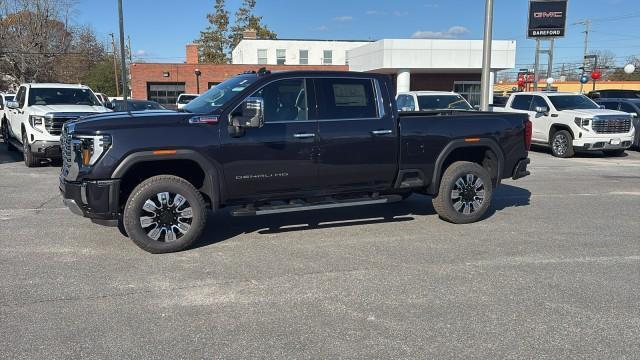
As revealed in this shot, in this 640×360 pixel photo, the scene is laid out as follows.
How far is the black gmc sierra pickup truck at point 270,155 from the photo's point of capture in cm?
535

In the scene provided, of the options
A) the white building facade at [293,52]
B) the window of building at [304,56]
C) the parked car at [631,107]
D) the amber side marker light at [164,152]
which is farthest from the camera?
the window of building at [304,56]

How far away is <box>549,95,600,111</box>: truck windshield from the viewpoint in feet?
51.9

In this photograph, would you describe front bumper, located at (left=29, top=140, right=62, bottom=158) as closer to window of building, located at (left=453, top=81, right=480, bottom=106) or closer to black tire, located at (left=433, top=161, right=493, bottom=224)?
black tire, located at (left=433, top=161, right=493, bottom=224)

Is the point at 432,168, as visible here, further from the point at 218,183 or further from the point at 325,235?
the point at 218,183

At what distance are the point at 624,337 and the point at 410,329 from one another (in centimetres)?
153

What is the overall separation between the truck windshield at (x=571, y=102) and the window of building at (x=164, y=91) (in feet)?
109

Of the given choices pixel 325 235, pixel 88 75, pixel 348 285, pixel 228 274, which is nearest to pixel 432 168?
pixel 325 235

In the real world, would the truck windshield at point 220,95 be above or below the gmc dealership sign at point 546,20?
below

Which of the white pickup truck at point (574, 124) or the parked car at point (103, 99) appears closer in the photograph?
the white pickup truck at point (574, 124)

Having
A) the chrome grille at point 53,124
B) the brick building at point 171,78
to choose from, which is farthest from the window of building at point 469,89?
the chrome grille at point 53,124

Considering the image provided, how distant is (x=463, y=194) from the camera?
6.95 metres

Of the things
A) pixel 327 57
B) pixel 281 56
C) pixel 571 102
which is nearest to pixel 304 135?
pixel 571 102

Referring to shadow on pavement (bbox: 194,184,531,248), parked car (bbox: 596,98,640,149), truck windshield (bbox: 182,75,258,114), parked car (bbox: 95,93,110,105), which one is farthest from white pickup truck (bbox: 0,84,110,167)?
parked car (bbox: 596,98,640,149)

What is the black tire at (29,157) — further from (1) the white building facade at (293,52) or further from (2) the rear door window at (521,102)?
(1) the white building facade at (293,52)
